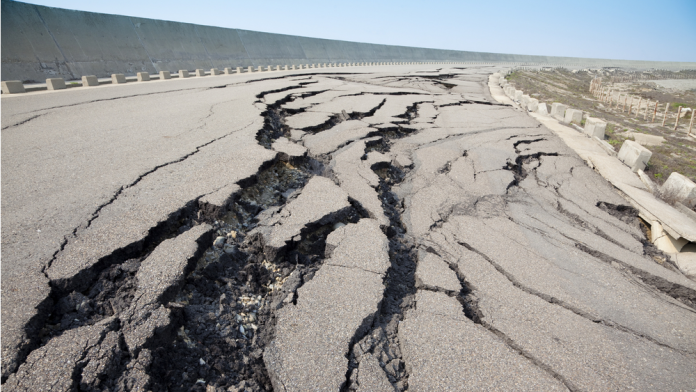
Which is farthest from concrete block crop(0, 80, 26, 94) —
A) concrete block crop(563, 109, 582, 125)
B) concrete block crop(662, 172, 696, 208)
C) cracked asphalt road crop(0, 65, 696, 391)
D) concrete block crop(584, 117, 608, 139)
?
concrete block crop(563, 109, 582, 125)

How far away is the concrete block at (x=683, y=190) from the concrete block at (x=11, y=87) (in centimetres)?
1089

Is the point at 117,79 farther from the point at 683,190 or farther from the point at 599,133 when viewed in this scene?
the point at 683,190

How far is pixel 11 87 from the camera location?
21.6 ft

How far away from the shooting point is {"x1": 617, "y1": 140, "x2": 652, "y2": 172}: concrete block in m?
4.70

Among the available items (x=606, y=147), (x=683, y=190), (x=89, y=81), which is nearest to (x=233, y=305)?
(x=683, y=190)

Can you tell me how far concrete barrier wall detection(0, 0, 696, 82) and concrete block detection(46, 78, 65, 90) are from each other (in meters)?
2.09

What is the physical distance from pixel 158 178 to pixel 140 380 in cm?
196

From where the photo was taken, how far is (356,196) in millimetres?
2930

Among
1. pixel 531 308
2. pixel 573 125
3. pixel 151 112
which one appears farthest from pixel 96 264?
pixel 573 125

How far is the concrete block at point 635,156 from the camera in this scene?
4703mm

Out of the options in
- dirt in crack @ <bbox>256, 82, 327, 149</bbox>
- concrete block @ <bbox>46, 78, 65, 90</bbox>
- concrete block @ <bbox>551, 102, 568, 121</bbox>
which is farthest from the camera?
concrete block @ <bbox>551, 102, 568, 121</bbox>

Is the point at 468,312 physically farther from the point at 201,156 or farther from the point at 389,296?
the point at 201,156

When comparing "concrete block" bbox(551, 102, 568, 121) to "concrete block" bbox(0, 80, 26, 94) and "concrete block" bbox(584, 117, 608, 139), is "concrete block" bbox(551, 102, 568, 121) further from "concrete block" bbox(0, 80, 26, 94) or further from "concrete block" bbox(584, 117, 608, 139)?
"concrete block" bbox(0, 80, 26, 94)

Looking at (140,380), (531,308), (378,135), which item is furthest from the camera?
(378,135)
